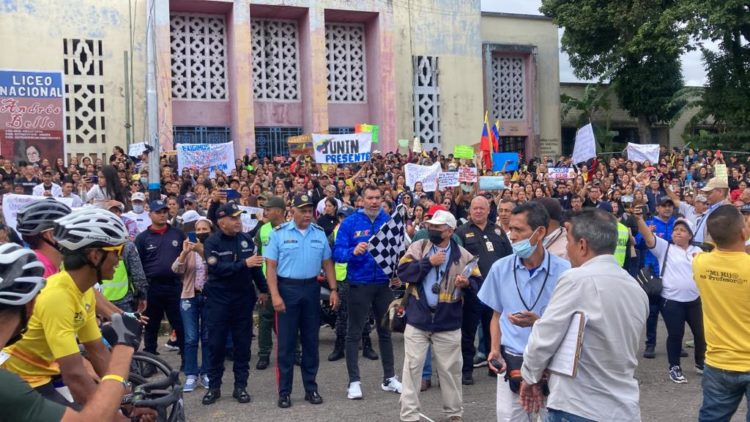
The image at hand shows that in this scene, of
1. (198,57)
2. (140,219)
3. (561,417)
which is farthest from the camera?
(198,57)

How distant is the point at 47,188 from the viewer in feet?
44.2

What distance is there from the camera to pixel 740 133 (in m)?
29.1

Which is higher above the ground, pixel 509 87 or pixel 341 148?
pixel 509 87

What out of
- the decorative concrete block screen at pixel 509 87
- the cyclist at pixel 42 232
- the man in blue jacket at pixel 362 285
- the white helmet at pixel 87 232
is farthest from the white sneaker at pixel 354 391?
the decorative concrete block screen at pixel 509 87

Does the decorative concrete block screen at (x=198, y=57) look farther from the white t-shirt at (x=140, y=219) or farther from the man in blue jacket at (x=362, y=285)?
the man in blue jacket at (x=362, y=285)

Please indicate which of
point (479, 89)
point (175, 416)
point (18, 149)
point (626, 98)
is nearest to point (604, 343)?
point (175, 416)

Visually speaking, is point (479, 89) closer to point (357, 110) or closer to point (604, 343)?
point (357, 110)

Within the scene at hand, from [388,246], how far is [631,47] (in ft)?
79.5

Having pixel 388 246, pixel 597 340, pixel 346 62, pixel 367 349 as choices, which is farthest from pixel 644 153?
pixel 597 340

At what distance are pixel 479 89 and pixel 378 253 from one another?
23.1 m

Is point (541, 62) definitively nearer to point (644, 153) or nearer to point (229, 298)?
point (644, 153)

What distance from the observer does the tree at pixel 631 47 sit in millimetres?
28453

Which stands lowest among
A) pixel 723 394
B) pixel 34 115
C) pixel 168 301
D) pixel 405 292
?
pixel 723 394

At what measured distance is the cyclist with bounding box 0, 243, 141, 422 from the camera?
253 cm
